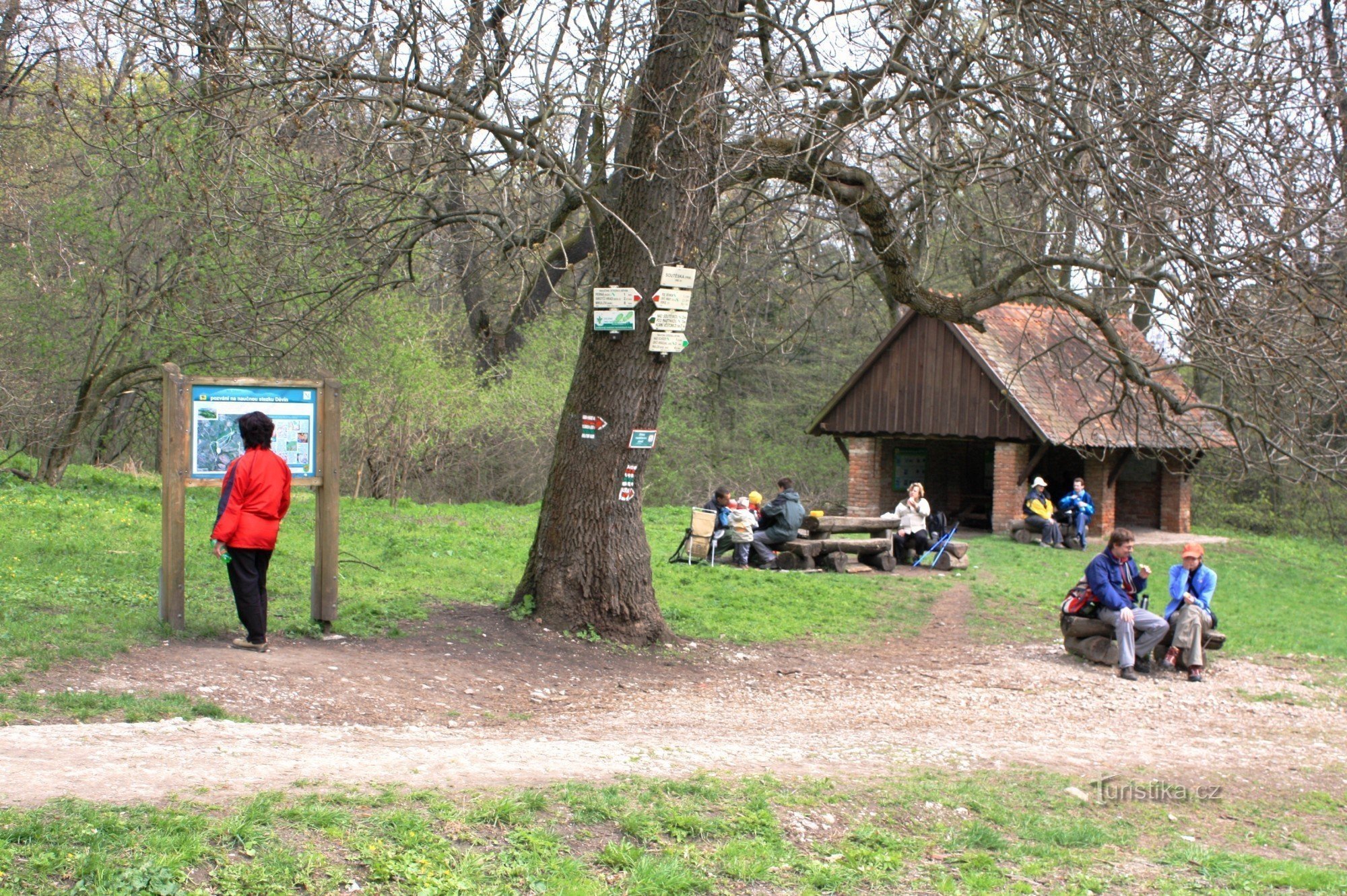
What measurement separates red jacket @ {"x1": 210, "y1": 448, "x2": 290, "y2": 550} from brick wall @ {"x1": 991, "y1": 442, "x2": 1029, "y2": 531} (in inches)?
740

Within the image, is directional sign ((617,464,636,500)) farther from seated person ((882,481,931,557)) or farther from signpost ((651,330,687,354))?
seated person ((882,481,931,557))

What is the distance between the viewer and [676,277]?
984 centimetres

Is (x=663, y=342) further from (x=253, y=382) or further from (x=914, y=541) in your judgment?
(x=914, y=541)

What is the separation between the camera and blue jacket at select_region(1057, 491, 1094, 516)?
2320 centimetres

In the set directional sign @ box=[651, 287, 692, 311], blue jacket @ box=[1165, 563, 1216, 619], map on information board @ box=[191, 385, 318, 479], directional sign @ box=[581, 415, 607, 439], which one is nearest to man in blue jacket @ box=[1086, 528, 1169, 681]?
blue jacket @ box=[1165, 563, 1216, 619]

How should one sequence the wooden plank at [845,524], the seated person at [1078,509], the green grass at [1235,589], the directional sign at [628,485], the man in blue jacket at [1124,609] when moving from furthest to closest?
1. the seated person at [1078,509]
2. the wooden plank at [845,524]
3. the green grass at [1235,589]
4. the man in blue jacket at [1124,609]
5. the directional sign at [628,485]

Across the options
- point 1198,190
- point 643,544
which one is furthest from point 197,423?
point 1198,190

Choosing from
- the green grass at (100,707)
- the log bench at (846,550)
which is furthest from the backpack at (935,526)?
the green grass at (100,707)

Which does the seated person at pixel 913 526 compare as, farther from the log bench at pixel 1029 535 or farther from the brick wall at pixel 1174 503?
the brick wall at pixel 1174 503

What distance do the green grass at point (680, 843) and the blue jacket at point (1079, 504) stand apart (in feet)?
55.8

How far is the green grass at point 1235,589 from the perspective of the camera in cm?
1341

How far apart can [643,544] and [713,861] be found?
545cm

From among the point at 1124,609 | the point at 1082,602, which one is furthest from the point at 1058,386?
the point at 1124,609

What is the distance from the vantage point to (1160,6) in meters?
9.50
